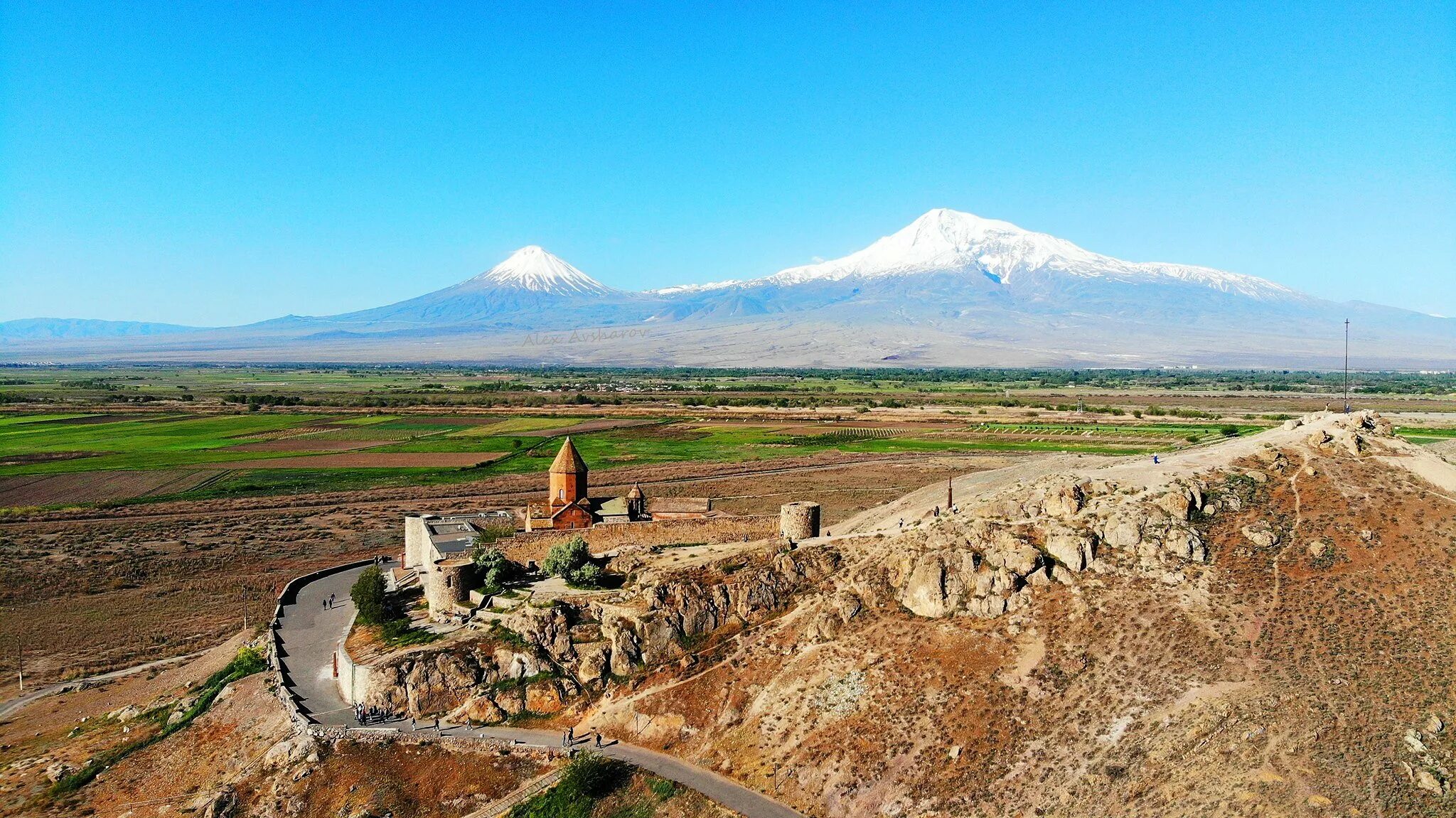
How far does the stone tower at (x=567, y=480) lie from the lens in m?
37.3

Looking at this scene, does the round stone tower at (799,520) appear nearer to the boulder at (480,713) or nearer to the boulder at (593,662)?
the boulder at (593,662)

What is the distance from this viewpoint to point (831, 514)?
4975 centimetres

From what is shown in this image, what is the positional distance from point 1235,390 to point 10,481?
163640 mm

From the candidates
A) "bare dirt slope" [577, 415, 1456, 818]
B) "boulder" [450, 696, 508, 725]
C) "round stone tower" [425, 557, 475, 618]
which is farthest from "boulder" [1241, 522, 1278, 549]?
"round stone tower" [425, 557, 475, 618]

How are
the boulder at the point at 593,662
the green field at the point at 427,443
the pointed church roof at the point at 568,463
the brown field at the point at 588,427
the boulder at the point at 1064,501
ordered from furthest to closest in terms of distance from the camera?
the brown field at the point at 588,427, the green field at the point at 427,443, the pointed church roof at the point at 568,463, the boulder at the point at 1064,501, the boulder at the point at 593,662

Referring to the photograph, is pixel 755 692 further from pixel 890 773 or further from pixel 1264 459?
pixel 1264 459

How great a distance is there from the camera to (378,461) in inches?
2977

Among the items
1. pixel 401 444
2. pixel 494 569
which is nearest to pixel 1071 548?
pixel 494 569

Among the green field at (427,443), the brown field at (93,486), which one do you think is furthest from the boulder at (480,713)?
the brown field at (93,486)

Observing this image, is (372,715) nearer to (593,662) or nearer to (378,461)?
(593,662)

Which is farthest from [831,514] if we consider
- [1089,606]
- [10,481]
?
[10,481]

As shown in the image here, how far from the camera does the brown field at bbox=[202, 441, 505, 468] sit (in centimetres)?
7259

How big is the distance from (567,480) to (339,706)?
43.5 ft

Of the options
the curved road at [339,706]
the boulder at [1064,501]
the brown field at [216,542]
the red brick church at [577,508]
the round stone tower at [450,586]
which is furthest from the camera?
the brown field at [216,542]
